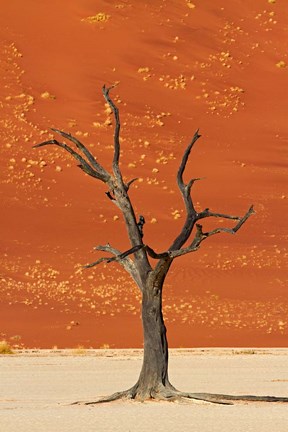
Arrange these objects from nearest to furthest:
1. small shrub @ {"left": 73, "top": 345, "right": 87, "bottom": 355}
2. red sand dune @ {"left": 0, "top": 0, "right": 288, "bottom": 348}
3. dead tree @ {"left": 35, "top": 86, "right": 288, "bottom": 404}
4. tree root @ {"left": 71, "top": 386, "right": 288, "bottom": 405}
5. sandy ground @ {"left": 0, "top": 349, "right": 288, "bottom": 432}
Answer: sandy ground @ {"left": 0, "top": 349, "right": 288, "bottom": 432} < dead tree @ {"left": 35, "top": 86, "right": 288, "bottom": 404} < tree root @ {"left": 71, "top": 386, "right": 288, "bottom": 405} < small shrub @ {"left": 73, "top": 345, "right": 87, "bottom": 355} < red sand dune @ {"left": 0, "top": 0, "right": 288, "bottom": 348}

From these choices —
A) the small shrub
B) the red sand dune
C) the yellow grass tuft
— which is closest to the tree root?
the yellow grass tuft

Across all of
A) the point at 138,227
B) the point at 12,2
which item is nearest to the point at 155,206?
the point at 12,2

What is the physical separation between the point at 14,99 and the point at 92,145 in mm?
4206

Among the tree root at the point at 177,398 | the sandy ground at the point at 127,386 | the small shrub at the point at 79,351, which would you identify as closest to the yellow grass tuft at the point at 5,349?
the sandy ground at the point at 127,386

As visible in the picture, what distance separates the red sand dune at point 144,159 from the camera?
3781 cm

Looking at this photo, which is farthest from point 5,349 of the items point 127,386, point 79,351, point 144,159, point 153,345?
point 144,159

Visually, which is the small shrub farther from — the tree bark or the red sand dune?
the tree bark

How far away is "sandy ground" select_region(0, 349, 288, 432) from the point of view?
54.3 feet

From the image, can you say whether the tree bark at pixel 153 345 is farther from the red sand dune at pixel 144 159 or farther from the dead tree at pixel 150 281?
the red sand dune at pixel 144 159

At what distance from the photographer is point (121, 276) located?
40812mm

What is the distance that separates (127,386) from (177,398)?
4.72 m

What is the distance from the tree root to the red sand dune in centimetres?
1479

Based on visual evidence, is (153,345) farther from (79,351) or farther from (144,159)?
(144,159)


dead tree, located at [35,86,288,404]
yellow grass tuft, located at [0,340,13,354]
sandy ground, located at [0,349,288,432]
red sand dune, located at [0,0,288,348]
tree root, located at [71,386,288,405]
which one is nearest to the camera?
sandy ground, located at [0,349,288,432]
